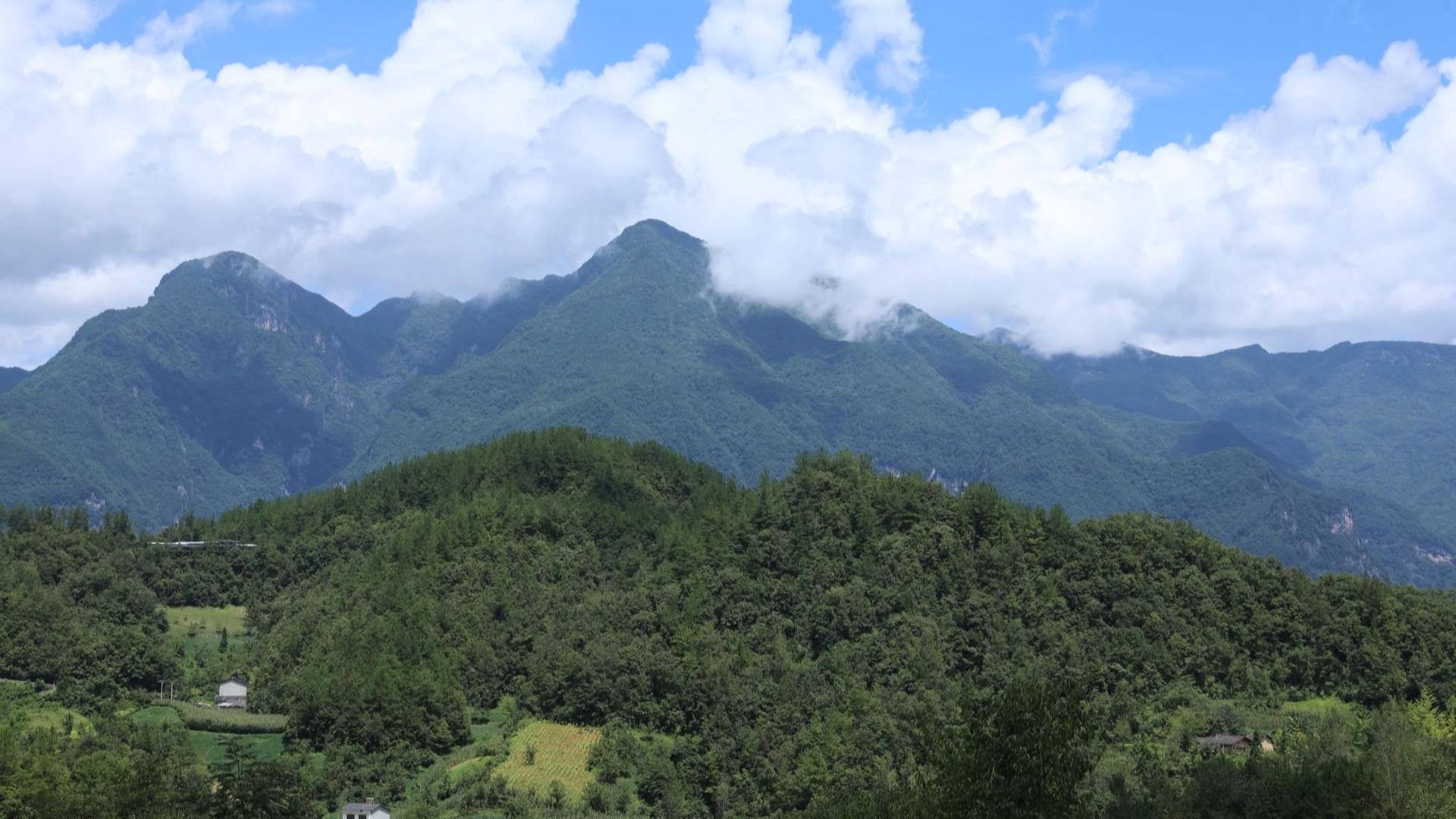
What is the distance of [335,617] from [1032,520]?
5045 centimetres

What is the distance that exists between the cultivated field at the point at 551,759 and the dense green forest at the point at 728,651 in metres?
0.95

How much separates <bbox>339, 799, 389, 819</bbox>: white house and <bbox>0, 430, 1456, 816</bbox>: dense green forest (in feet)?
6.53

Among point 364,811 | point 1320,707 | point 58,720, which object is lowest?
→ point 1320,707

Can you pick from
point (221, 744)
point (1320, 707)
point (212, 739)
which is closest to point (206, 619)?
point (212, 739)

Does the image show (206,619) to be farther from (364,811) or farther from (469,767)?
(364,811)

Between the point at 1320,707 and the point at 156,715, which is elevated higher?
the point at 156,715

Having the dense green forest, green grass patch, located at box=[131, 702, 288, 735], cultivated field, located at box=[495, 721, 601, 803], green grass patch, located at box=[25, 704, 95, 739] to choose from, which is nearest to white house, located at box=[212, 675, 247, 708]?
the dense green forest

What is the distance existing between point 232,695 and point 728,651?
34.8 metres

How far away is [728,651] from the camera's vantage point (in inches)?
3920

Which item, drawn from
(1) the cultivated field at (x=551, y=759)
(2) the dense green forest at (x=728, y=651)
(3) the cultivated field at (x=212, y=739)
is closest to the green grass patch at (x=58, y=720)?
(2) the dense green forest at (x=728, y=651)

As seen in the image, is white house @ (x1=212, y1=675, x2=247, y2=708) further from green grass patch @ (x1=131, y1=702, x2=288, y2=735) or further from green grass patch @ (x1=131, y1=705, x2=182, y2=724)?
green grass patch @ (x1=131, y1=705, x2=182, y2=724)

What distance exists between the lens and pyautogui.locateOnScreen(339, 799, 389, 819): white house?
3118 inches

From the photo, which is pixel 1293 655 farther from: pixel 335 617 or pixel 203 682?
pixel 203 682

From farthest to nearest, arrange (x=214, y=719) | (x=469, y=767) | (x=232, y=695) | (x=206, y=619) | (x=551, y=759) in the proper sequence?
(x=206, y=619)
(x=232, y=695)
(x=214, y=719)
(x=551, y=759)
(x=469, y=767)
